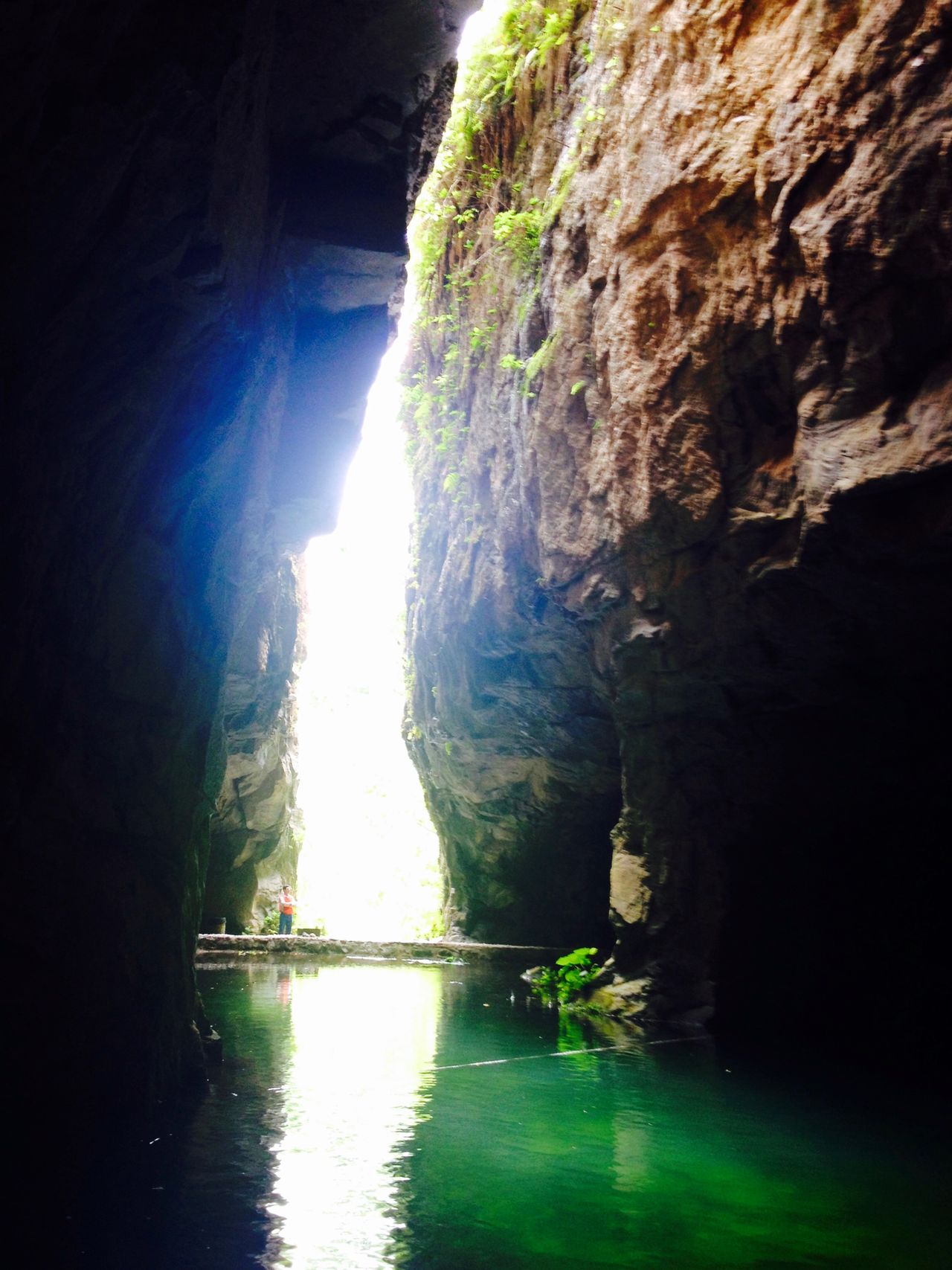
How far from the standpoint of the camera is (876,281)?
6.50 meters

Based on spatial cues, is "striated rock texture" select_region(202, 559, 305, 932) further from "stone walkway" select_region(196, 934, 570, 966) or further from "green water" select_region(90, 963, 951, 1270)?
"green water" select_region(90, 963, 951, 1270)

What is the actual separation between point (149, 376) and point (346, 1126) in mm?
4313

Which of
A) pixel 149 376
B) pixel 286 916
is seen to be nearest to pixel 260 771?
pixel 286 916

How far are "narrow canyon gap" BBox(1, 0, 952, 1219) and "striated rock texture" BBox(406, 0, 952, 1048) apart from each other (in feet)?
0.14

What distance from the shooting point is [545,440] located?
35.6 feet

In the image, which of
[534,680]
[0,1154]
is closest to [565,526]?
[534,680]

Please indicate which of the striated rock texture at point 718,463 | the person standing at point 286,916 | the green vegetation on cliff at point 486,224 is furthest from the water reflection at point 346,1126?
the person standing at point 286,916

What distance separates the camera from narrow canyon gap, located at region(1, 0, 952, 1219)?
13.7 ft

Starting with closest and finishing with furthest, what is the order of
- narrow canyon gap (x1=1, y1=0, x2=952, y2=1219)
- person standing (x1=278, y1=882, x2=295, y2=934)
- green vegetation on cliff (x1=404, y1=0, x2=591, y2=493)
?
narrow canyon gap (x1=1, y1=0, x2=952, y2=1219)
green vegetation on cliff (x1=404, y1=0, x2=591, y2=493)
person standing (x1=278, y1=882, x2=295, y2=934)

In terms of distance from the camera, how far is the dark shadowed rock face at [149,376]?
3.43 meters

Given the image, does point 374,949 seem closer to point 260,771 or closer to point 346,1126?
point 260,771

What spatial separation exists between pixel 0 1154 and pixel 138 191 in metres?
4.21

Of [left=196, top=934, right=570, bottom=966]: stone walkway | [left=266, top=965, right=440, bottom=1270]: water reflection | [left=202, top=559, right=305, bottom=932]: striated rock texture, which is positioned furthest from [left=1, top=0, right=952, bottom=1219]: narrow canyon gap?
[left=196, top=934, right=570, bottom=966]: stone walkway

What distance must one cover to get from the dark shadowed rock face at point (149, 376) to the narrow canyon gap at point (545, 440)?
27mm
